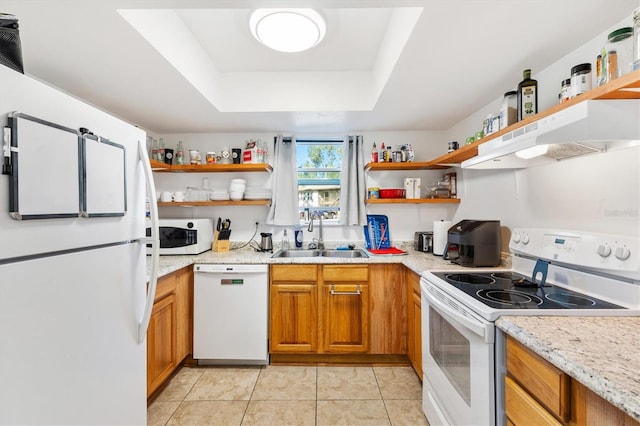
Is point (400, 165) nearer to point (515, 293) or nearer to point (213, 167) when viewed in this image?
point (515, 293)

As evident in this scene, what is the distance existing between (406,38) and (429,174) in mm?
1729

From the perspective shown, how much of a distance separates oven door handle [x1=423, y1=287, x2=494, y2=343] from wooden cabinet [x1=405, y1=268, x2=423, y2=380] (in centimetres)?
38

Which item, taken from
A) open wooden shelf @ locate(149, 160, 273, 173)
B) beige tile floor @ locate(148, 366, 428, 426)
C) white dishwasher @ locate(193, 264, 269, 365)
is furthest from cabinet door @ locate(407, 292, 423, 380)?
open wooden shelf @ locate(149, 160, 273, 173)

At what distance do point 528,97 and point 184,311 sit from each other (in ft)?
8.79

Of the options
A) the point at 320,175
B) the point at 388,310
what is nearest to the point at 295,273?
the point at 388,310

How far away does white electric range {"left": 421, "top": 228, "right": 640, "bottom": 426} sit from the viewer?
1027 millimetres

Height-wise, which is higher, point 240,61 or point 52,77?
point 240,61

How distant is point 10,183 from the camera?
647 mm

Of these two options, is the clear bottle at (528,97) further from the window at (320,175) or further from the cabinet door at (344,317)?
the window at (320,175)

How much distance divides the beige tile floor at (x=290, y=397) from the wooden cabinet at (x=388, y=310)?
0.66 ft

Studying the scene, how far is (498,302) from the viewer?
45.0 inches

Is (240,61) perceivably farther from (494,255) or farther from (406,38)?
(494,255)

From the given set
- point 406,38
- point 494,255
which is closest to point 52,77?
point 406,38

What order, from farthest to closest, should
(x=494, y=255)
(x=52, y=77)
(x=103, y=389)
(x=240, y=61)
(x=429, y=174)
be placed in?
(x=429, y=174) → (x=240, y=61) → (x=494, y=255) → (x=52, y=77) → (x=103, y=389)
